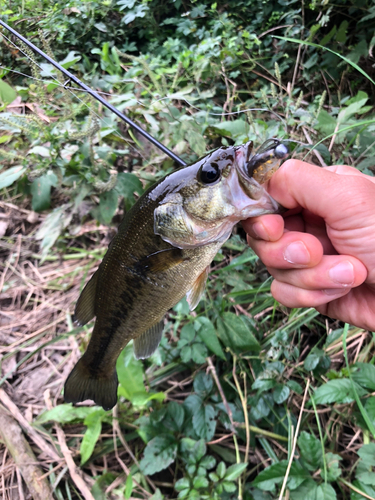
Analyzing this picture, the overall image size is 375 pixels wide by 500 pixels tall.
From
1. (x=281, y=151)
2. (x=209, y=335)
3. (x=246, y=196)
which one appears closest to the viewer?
(x=281, y=151)

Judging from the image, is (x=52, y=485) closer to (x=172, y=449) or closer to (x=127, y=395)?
(x=127, y=395)

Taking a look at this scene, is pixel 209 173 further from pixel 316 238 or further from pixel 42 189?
pixel 42 189

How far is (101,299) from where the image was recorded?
149 cm

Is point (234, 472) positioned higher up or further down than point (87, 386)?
further down

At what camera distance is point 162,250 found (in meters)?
1.31

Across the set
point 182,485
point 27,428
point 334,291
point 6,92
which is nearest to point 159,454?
point 182,485

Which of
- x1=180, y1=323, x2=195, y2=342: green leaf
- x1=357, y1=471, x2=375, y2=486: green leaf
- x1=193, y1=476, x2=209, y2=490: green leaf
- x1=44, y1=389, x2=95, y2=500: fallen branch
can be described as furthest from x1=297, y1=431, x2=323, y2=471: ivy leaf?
x1=44, y1=389, x2=95, y2=500: fallen branch

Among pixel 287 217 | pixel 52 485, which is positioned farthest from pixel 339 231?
pixel 52 485

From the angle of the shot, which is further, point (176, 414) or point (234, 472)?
point (176, 414)

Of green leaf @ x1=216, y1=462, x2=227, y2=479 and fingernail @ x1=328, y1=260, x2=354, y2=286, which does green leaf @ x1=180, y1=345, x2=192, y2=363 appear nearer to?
green leaf @ x1=216, y1=462, x2=227, y2=479

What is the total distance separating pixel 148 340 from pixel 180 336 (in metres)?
0.49

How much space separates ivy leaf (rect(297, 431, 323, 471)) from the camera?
1624 millimetres

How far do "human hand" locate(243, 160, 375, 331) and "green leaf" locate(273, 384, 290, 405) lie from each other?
64 centimetres

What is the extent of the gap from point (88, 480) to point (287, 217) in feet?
6.73
